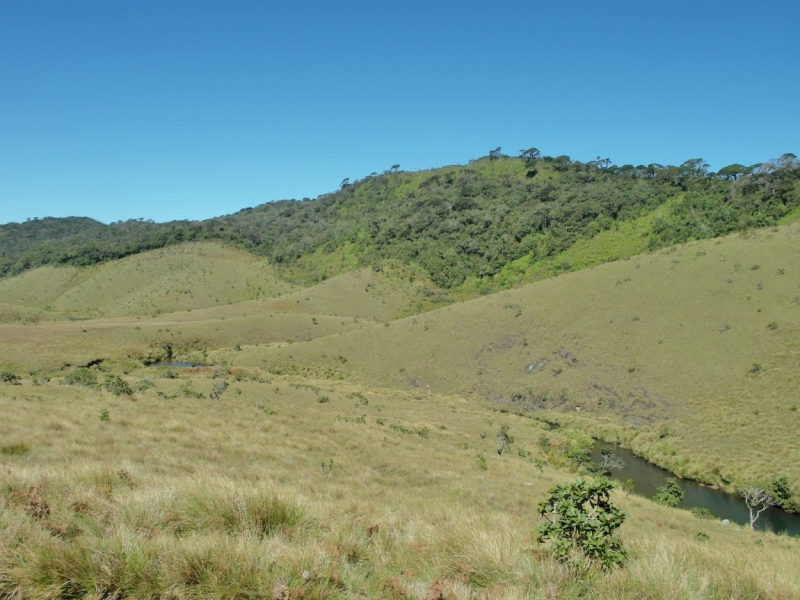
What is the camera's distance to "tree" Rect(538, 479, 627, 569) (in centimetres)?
427

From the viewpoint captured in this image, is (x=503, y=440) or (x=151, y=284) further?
(x=151, y=284)

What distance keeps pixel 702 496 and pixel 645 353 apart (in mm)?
17410

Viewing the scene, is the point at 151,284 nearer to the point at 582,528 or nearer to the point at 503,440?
the point at 503,440

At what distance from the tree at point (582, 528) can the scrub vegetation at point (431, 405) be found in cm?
3

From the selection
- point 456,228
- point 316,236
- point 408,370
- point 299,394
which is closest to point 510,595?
point 299,394

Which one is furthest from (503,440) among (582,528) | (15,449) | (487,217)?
(487,217)

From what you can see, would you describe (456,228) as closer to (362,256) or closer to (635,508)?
(362,256)

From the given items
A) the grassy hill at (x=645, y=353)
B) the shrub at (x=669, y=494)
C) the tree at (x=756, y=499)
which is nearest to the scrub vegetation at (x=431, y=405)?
the grassy hill at (x=645, y=353)

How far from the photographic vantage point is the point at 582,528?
15.3ft

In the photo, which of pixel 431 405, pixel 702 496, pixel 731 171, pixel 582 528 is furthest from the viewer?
pixel 731 171

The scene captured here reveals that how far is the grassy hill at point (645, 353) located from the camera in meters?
29.7

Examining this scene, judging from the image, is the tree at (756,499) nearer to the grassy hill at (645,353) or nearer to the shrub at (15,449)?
the grassy hill at (645,353)

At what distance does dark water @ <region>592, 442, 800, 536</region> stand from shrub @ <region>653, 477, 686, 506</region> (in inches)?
17.9

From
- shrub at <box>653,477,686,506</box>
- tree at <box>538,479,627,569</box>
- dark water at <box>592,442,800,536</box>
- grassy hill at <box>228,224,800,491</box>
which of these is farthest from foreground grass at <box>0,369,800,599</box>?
grassy hill at <box>228,224,800,491</box>
